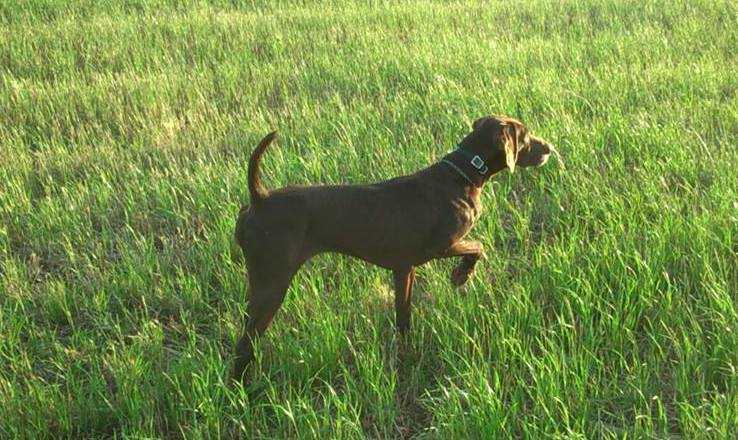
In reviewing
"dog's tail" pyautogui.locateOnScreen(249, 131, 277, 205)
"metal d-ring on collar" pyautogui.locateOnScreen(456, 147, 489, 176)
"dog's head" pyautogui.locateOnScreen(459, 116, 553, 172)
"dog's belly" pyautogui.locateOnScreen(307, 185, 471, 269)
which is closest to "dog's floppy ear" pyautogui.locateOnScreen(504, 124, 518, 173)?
"dog's head" pyautogui.locateOnScreen(459, 116, 553, 172)

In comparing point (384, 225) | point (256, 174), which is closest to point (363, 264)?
point (384, 225)

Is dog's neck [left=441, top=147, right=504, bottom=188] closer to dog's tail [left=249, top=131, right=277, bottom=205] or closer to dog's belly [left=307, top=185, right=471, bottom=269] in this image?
dog's belly [left=307, top=185, right=471, bottom=269]

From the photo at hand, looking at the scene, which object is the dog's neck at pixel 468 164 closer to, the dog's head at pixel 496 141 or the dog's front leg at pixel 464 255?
the dog's head at pixel 496 141

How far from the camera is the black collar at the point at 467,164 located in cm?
372

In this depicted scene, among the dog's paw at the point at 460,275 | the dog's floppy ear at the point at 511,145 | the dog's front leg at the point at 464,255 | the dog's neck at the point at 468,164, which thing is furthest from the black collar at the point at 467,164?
the dog's paw at the point at 460,275

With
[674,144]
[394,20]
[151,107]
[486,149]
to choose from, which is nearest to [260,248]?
[486,149]

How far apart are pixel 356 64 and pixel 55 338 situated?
5182mm

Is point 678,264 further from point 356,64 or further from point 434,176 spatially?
point 356,64

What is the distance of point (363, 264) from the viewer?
14.8 feet

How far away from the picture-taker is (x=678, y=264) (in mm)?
4086

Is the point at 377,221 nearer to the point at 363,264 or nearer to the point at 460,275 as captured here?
the point at 460,275

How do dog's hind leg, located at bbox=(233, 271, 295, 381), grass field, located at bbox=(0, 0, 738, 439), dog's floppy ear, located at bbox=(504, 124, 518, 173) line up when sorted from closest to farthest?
grass field, located at bbox=(0, 0, 738, 439) < dog's hind leg, located at bbox=(233, 271, 295, 381) < dog's floppy ear, located at bbox=(504, 124, 518, 173)

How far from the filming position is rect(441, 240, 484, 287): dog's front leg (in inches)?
147

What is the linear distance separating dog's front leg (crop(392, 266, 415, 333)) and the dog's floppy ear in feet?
2.48
